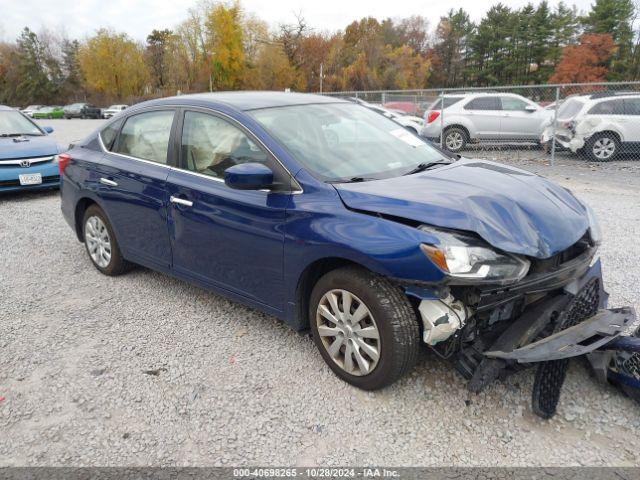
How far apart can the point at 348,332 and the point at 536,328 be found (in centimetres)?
100

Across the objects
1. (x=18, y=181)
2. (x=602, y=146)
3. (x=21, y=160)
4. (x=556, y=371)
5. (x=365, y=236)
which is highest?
(x=21, y=160)

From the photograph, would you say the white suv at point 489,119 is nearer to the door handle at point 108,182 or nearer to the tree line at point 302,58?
the door handle at point 108,182

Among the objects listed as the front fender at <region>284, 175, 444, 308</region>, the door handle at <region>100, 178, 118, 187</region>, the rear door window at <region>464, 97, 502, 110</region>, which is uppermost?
the rear door window at <region>464, 97, 502, 110</region>

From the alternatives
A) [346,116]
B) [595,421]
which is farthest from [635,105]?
[595,421]

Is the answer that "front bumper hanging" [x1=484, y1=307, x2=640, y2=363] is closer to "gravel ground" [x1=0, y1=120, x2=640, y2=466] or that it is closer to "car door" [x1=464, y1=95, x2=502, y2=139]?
"gravel ground" [x1=0, y1=120, x2=640, y2=466]

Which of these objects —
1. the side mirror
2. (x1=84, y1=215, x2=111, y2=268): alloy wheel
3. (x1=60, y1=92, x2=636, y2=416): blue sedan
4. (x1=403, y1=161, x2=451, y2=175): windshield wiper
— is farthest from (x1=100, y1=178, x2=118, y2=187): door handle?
(x1=403, y1=161, x2=451, y2=175): windshield wiper

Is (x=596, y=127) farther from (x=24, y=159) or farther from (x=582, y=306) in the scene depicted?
(x=24, y=159)

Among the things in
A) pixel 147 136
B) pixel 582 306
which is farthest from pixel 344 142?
pixel 582 306

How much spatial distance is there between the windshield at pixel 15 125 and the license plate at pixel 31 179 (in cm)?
114

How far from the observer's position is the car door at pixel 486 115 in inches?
517

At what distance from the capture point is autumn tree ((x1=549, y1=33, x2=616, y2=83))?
53250mm

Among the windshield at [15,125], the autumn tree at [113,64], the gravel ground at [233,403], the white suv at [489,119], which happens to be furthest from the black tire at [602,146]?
the autumn tree at [113,64]

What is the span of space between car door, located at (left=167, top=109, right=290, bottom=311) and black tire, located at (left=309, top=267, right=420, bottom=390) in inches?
21.8

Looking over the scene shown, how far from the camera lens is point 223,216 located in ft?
11.0
